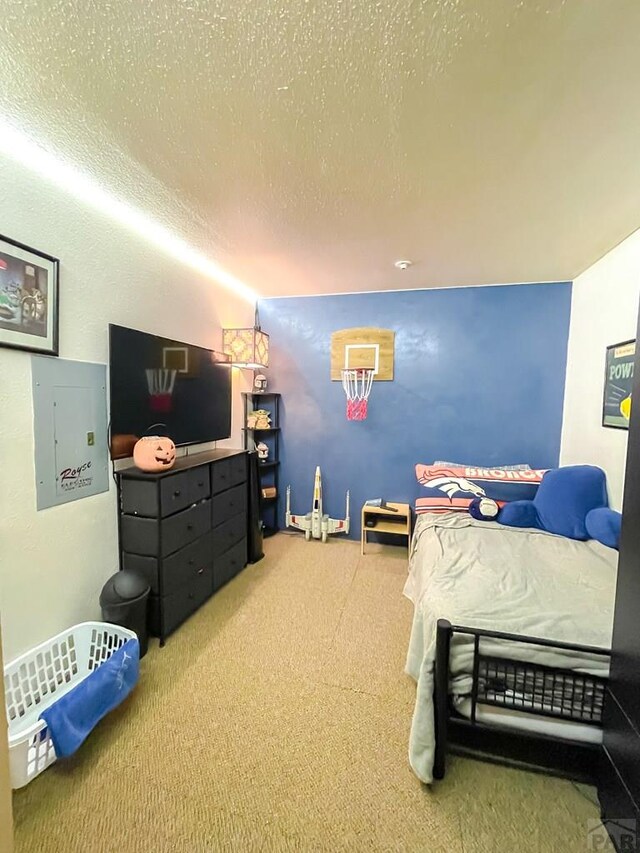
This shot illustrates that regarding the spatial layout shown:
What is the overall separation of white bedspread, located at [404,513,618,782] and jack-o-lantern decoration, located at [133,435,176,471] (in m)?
1.63

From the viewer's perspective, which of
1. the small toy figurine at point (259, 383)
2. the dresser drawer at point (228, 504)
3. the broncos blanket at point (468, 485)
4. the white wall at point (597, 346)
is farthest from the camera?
the small toy figurine at point (259, 383)

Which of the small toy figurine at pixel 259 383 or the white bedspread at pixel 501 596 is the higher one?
the small toy figurine at pixel 259 383

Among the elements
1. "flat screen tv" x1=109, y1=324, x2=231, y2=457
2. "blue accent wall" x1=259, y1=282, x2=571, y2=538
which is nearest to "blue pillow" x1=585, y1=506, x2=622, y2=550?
"blue accent wall" x1=259, y1=282, x2=571, y2=538

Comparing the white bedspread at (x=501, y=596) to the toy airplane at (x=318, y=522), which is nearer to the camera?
the white bedspread at (x=501, y=596)

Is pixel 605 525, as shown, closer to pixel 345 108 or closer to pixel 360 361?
pixel 360 361

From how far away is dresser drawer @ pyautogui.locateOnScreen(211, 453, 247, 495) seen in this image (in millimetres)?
2570

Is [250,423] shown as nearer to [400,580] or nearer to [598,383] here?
[400,580]

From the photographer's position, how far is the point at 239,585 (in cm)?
276

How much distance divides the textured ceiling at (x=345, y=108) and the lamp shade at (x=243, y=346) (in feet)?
3.25

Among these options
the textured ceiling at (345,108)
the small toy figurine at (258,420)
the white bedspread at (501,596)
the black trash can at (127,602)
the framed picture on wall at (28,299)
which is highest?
the textured ceiling at (345,108)

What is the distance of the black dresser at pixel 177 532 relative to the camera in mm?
A: 2062

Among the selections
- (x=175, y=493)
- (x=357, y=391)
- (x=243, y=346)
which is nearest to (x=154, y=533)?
(x=175, y=493)

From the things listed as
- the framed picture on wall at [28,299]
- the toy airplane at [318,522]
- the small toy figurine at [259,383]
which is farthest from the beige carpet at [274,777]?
the small toy figurine at [259,383]

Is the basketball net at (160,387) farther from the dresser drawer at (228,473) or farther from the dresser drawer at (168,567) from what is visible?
the dresser drawer at (168,567)
